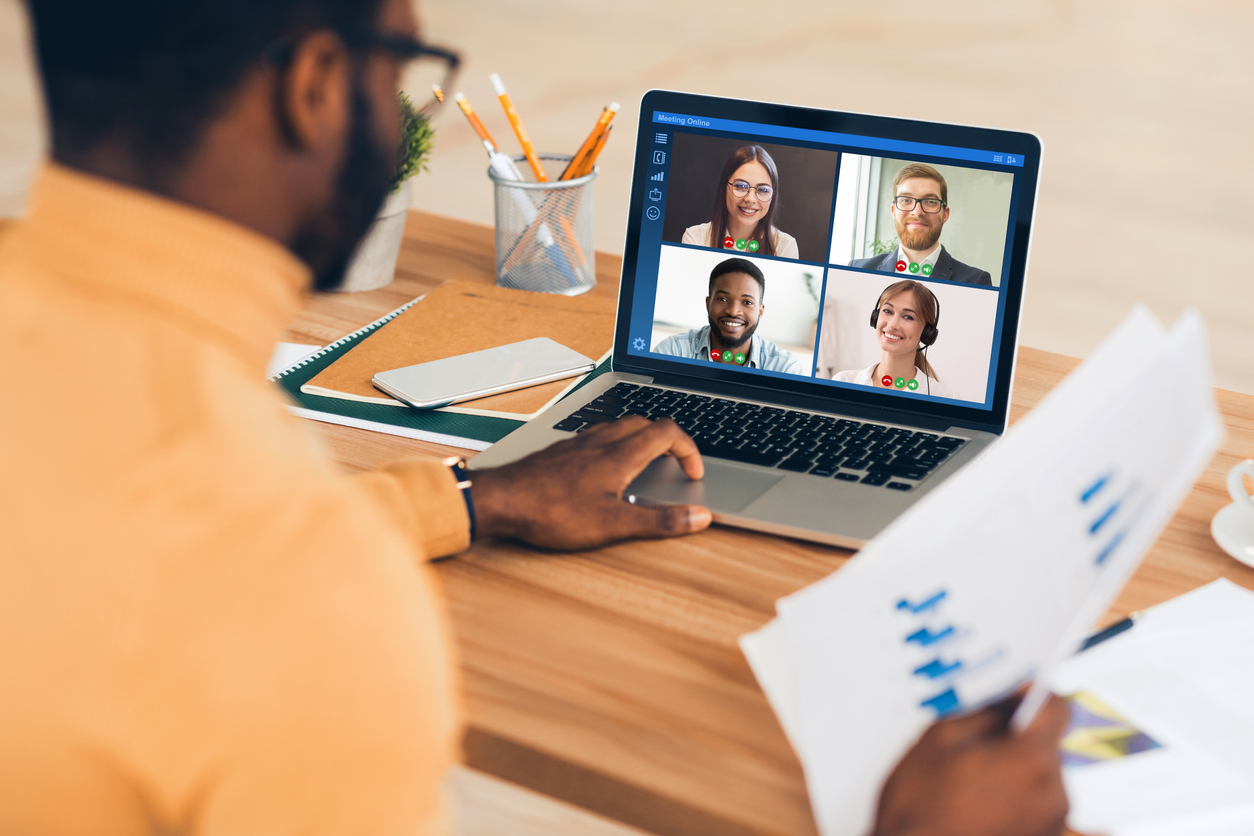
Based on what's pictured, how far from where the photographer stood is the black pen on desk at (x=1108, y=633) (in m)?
0.72

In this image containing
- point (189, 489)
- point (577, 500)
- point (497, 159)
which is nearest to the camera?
point (189, 489)

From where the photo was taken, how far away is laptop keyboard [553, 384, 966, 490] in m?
0.95

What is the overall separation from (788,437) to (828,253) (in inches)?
7.4

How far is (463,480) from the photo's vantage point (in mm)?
853

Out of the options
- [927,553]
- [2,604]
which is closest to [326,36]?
[2,604]

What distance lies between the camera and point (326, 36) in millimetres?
506

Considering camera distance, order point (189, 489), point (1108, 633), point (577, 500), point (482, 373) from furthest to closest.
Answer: point (482, 373) < point (577, 500) < point (1108, 633) < point (189, 489)

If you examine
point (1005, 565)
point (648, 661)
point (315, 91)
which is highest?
point (315, 91)

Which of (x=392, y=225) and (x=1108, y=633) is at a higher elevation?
(x=392, y=225)

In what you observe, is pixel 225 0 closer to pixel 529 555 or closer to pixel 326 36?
pixel 326 36

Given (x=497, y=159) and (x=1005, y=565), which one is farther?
(x=497, y=159)

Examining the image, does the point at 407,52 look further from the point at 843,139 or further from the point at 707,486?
the point at 843,139

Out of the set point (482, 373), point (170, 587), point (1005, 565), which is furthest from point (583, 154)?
point (170, 587)

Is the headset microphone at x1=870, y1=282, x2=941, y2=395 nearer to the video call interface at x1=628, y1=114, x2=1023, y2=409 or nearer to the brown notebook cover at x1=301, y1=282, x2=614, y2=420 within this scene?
the video call interface at x1=628, y1=114, x2=1023, y2=409
